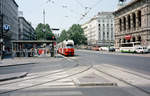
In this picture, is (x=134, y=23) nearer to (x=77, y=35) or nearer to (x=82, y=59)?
(x=82, y=59)

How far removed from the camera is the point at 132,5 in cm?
6347

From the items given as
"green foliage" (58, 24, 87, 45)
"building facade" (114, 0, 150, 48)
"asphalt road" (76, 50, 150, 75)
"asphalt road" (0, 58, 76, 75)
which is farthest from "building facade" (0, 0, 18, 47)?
"green foliage" (58, 24, 87, 45)

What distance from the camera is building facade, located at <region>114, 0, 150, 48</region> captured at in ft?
177

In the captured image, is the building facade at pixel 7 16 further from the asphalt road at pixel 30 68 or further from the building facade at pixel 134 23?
the building facade at pixel 134 23

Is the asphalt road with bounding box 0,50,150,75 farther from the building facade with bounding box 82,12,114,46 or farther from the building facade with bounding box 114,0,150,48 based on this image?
the building facade with bounding box 82,12,114,46

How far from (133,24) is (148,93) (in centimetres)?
6014

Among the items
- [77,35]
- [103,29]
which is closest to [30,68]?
[77,35]

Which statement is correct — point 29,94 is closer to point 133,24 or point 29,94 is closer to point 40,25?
point 133,24

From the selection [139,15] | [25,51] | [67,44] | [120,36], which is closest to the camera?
[25,51]

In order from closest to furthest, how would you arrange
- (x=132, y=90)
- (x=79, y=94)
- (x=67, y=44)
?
(x=79, y=94)
(x=132, y=90)
(x=67, y=44)

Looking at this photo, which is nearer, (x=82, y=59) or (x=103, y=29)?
(x=82, y=59)

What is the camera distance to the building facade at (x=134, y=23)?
53875 millimetres

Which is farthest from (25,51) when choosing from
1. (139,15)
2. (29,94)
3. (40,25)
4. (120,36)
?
(40,25)

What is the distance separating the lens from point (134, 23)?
64.4 m
